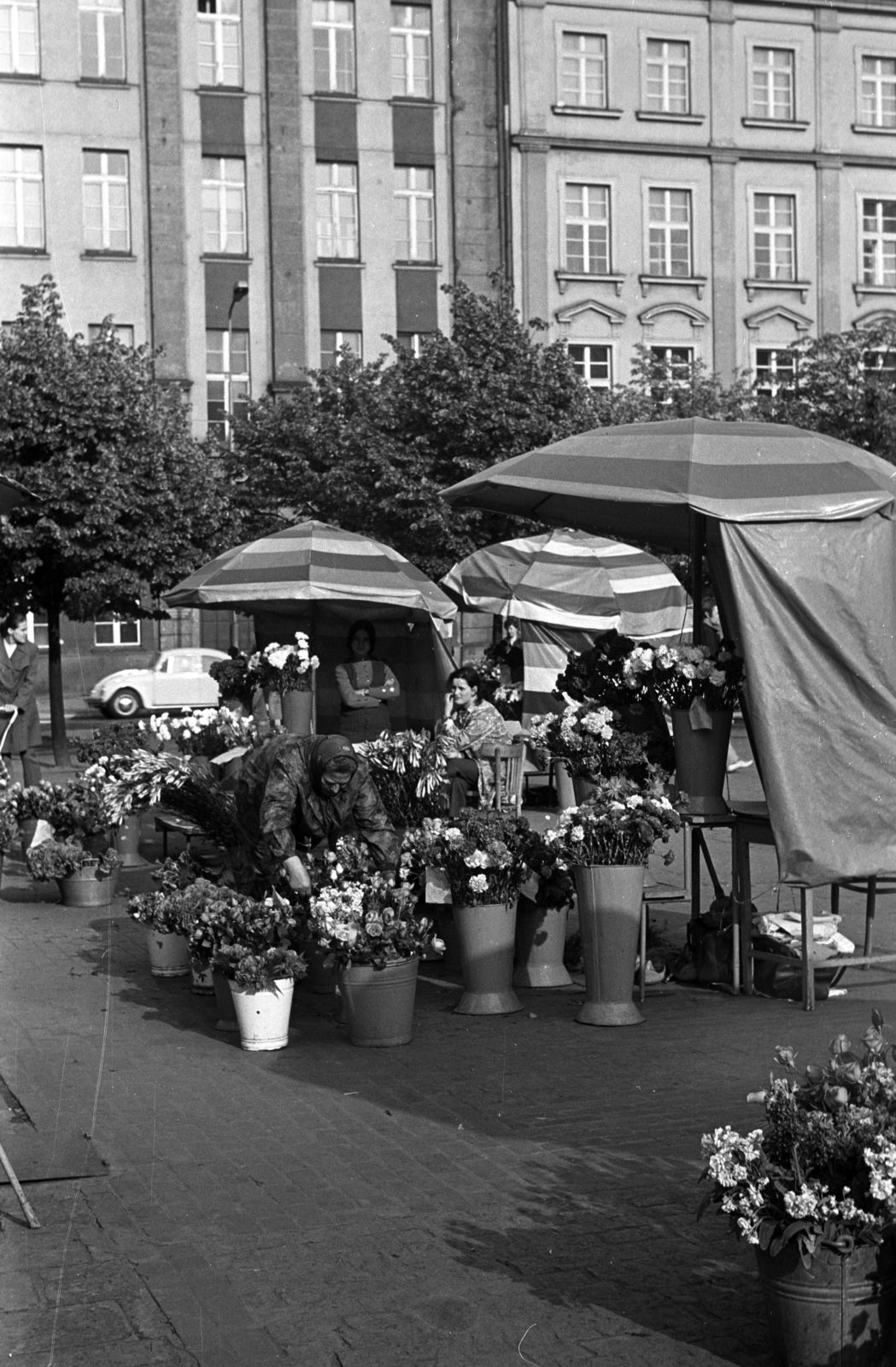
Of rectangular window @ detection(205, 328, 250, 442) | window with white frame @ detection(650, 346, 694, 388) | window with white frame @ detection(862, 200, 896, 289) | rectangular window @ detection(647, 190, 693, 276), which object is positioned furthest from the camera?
window with white frame @ detection(862, 200, 896, 289)

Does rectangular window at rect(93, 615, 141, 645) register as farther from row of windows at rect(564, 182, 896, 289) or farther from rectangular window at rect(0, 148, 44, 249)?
row of windows at rect(564, 182, 896, 289)

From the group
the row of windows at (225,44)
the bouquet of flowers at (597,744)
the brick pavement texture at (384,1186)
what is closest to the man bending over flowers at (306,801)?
the brick pavement texture at (384,1186)

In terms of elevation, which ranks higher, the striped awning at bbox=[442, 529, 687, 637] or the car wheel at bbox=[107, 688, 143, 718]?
the striped awning at bbox=[442, 529, 687, 637]

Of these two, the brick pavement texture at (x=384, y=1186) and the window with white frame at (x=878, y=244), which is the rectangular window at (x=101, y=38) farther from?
the brick pavement texture at (x=384, y=1186)

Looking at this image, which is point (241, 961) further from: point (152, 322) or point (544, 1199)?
point (152, 322)

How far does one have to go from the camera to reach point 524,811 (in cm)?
1576

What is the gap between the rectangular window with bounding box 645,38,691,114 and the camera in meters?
41.2

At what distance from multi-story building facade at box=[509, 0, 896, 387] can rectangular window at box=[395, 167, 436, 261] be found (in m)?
2.04

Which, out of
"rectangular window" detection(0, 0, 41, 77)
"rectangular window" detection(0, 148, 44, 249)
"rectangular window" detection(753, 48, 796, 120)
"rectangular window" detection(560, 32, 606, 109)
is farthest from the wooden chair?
"rectangular window" detection(753, 48, 796, 120)

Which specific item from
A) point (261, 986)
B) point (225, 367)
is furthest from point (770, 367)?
point (261, 986)

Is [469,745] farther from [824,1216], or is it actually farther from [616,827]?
[824,1216]

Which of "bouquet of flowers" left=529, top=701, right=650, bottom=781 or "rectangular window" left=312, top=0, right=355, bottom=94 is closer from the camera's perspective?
"bouquet of flowers" left=529, top=701, right=650, bottom=781

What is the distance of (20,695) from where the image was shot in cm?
1692

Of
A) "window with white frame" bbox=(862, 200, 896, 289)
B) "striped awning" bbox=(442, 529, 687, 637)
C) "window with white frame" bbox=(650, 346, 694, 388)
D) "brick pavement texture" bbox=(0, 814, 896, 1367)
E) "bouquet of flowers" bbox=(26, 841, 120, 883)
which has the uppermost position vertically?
"window with white frame" bbox=(862, 200, 896, 289)
